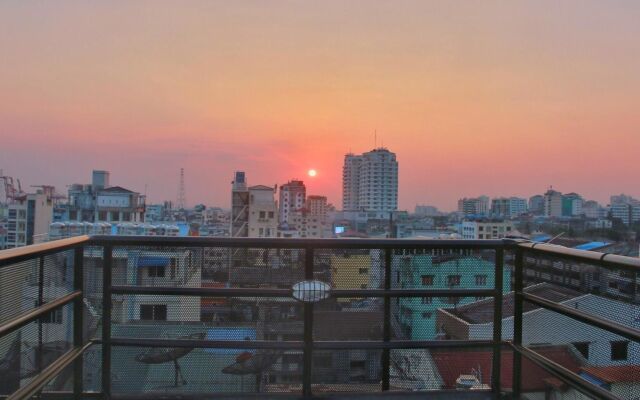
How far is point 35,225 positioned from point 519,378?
90.1 ft

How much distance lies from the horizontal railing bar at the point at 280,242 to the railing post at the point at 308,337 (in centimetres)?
9

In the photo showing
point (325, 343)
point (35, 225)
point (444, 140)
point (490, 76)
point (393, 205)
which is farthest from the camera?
point (393, 205)

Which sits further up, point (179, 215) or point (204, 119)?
point (204, 119)

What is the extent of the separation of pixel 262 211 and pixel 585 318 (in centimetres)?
2721

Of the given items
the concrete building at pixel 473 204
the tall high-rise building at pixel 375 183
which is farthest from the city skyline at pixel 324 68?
the tall high-rise building at pixel 375 183

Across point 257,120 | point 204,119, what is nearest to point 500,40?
point 257,120

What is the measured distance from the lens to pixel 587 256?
229 cm

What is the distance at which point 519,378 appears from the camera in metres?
2.94

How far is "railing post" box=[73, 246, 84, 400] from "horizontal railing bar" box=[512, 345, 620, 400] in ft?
8.49

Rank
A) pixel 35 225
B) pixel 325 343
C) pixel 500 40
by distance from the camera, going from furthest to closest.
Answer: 1. pixel 35 225
2. pixel 500 40
3. pixel 325 343

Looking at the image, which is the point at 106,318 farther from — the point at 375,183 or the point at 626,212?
the point at 375,183

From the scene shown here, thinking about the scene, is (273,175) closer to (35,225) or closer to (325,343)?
(35,225)

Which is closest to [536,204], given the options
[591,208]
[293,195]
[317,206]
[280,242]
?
[591,208]

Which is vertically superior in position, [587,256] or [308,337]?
[587,256]
